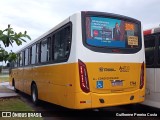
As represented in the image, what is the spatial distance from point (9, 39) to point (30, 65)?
4279 millimetres

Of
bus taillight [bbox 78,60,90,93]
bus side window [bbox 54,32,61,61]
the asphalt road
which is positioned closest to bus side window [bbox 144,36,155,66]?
the asphalt road

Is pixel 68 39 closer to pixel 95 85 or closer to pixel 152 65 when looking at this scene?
pixel 95 85

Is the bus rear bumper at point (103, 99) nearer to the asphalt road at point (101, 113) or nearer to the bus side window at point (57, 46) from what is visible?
the asphalt road at point (101, 113)

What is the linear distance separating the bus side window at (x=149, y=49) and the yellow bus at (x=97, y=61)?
433 mm

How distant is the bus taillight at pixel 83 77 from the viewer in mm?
8016

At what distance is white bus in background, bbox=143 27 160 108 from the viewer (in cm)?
912

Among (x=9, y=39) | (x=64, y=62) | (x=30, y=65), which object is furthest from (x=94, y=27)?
(x=30, y=65)

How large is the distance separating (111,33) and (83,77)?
1.62m

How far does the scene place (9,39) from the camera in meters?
10.1

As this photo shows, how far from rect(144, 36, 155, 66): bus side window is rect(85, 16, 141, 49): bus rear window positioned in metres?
0.54

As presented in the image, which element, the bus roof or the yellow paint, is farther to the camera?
the bus roof

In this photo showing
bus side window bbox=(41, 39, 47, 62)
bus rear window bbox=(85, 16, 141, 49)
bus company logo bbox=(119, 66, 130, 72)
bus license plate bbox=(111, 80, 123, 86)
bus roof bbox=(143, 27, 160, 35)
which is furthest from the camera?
bus side window bbox=(41, 39, 47, 62)

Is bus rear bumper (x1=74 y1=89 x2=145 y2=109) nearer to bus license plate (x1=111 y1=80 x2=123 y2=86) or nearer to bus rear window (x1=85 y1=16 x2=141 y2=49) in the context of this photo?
bus license plate (x1=111 y1=80 x2=123 y2=86)

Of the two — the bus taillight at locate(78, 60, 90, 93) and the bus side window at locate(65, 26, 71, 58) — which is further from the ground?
the bus side window at locate(65, 26, 71, 58)
